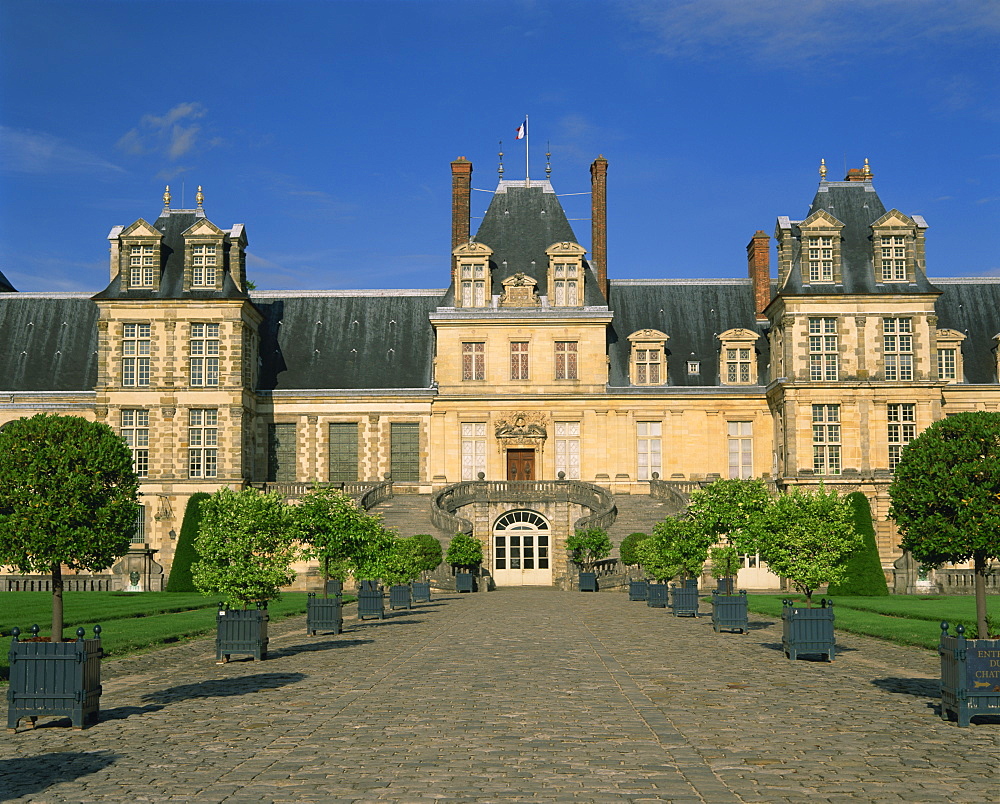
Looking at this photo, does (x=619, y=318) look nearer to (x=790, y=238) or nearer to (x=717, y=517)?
(x=790, y=238)

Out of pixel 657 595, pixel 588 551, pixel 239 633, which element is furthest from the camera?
pixel 588 551

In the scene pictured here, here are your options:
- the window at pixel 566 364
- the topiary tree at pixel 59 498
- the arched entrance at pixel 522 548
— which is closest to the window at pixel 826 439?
the window at pixel 566 364

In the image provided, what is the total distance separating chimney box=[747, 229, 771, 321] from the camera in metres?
56.0

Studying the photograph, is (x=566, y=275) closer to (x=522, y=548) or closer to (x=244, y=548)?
(x=522, y=548)

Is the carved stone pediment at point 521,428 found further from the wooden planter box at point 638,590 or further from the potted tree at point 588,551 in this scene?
the wooden planter box at point 638,590

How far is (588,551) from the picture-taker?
43.6 metres

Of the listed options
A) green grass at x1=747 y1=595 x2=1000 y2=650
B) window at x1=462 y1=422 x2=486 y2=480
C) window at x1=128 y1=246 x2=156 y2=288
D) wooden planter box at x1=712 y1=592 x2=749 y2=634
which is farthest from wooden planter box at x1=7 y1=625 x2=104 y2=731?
window at x1=462 y1=422 x2=486 y2=480

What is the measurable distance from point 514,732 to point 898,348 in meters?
40.3

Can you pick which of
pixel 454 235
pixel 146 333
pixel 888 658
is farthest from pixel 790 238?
pixel 888 658

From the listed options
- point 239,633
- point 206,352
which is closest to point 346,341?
point 206,352

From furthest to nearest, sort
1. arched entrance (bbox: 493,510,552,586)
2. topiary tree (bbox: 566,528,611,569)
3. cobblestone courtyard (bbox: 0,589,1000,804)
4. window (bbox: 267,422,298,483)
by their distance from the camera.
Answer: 1. window (bbox: 267,422,298,483)
2. arched entrance (bbox: 493,510,552,586)
3. topiary tree (bbox: 566,528,611,569)
4. cobblestone courtyard (bbox: 0,589,1000,804)

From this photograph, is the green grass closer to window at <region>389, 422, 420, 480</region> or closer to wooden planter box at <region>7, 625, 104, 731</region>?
wooden planter box at <region>7, 625, 104, 731</region>

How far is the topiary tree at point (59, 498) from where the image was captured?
15258 mm

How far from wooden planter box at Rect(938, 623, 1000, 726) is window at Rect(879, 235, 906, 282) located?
3821 cm
